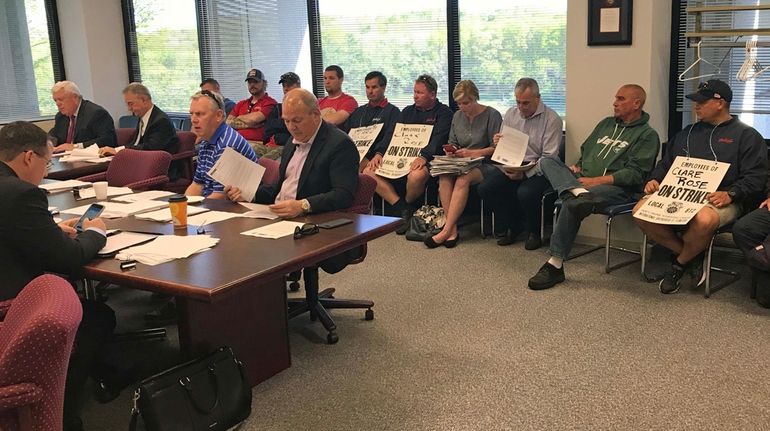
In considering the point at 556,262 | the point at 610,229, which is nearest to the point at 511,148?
the point at 610,229

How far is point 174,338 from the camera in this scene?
3.68 m

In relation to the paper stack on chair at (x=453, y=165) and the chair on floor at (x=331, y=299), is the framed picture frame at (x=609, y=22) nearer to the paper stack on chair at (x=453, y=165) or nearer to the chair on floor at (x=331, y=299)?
the paper stack on chair at (x=453, y=165)

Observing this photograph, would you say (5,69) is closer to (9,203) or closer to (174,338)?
(174,338)

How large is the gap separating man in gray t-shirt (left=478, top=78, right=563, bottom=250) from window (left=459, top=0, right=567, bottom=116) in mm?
508

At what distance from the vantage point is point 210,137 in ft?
13.0

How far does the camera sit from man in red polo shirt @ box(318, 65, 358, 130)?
638cm

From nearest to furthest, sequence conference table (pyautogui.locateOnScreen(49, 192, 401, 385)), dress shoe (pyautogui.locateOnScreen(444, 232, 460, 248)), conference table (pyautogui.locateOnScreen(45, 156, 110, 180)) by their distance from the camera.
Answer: conference table (pyautogui.locateOnScreen(49, 192, 401, 385))
conference table (pyautogui.locateOnScreen(45, 156, 110, 180))
dress shoe (pyautogui.locateOnScreen(444, 232, 460, 248))

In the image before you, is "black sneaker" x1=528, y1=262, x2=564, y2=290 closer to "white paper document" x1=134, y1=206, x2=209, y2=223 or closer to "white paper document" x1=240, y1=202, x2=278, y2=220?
"white paper document" x1=240, y1=202, x2=278, y2=220

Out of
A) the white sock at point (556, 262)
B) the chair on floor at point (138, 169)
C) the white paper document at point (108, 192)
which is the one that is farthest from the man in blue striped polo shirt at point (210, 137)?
the white sock at point (556, 262)

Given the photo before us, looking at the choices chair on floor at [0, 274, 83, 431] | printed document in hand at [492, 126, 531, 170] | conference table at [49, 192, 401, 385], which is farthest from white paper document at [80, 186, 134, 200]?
printed document in hand at [492, 126, 531, 170]

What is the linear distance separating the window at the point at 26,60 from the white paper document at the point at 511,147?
516 cm

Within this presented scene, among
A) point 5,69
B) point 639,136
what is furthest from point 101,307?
point 5,69

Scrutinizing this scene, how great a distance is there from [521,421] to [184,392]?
1221 mm

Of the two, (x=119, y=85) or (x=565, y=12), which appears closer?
(x=565, y=12)
